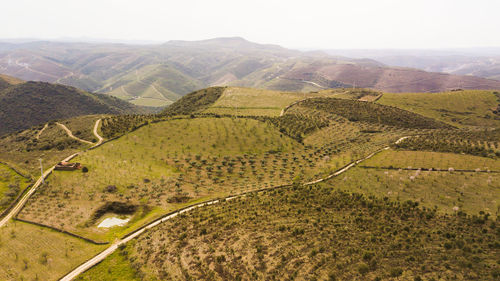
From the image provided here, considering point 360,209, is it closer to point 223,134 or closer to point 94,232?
point 94,232

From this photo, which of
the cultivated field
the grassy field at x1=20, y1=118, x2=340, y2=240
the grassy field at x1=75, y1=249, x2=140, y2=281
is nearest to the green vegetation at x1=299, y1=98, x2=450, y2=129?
the grassy field at x1=20, y1=118, x2=340, y2=240

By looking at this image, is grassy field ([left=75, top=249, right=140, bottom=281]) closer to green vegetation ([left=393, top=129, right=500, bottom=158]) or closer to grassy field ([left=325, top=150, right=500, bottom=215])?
grassy field ([left=325, top=150, right=500, bottom=215])

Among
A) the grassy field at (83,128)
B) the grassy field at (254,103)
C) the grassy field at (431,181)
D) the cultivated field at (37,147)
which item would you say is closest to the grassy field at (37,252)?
the cultivated field at (37,147)

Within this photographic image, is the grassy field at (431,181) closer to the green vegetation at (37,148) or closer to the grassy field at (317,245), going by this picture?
the grassy field at (317,245)

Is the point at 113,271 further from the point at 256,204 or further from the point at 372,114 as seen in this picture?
the point at 372,114

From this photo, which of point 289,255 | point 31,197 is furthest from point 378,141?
point 31,197

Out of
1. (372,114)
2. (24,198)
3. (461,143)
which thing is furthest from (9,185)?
(372,114)
